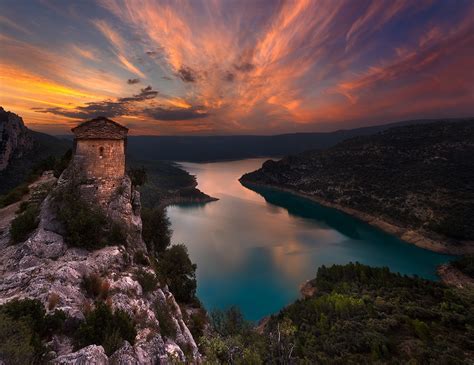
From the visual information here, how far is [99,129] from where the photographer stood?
17234 mm

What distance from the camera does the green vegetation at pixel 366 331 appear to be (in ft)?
54.7

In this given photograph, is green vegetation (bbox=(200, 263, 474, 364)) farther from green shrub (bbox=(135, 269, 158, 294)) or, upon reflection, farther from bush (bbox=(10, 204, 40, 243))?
bush (bbox=(10, 204, 40, 243))

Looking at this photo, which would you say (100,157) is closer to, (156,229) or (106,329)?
(106,329)

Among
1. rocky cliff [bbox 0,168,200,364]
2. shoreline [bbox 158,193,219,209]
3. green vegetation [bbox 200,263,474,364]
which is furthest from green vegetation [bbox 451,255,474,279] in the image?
shoreline [bbox 158,193,219,209]

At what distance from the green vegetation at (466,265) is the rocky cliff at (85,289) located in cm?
5752

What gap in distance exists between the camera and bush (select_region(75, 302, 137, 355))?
30.9ft

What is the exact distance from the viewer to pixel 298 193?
136 meters

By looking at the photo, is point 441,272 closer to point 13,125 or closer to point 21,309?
point 21,309

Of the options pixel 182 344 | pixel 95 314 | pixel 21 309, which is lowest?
pixel 182 344

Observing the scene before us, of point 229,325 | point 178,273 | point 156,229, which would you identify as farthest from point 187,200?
point 229,325

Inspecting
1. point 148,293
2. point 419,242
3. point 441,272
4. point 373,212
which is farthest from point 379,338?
point 373,212


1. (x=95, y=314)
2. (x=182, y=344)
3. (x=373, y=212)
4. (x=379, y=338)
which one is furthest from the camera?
(x=373, y=212)

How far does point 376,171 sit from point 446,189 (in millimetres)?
31222

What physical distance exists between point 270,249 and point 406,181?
59228 millimetres
